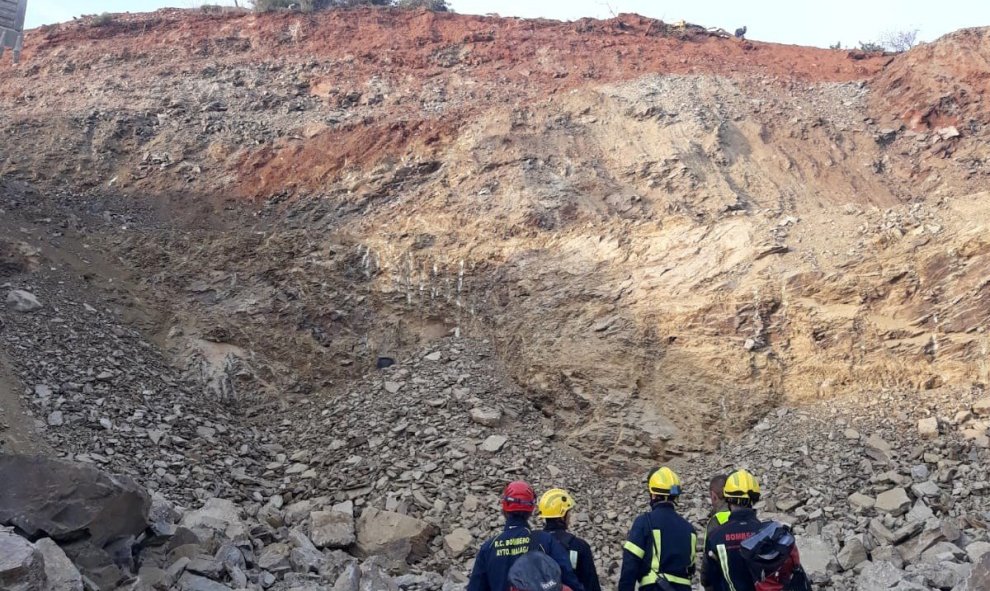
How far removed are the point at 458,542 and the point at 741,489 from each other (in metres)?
3.76

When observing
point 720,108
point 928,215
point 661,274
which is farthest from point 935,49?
point 661,274

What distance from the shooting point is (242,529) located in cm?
722

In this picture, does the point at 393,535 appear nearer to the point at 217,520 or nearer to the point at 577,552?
the point at 217,520

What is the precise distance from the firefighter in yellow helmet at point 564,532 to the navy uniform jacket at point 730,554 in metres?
0.75

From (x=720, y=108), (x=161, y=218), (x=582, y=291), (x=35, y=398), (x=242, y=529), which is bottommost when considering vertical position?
(x=242, y=529)

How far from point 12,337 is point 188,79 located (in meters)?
9.52

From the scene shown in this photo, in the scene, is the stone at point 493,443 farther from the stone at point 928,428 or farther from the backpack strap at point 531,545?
the backpack strap at point 531,545

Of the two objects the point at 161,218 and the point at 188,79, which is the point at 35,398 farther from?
the point at 188,79

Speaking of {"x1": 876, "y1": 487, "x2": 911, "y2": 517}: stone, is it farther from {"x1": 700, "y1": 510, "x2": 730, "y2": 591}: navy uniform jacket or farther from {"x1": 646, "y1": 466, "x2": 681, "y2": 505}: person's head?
{"x1": 646, "y1": 466, "x2": 681, "y2": 505}: person's head

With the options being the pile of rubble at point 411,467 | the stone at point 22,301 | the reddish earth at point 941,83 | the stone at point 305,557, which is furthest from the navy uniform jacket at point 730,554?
the reddish earth at point 941,83

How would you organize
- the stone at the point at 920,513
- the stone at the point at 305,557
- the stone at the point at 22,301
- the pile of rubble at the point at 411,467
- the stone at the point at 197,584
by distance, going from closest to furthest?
1. the stone at the point at 197,584
2. the pile of rubble at the point at 411,467
3. the stone at the point at 305,557
4. the stone at the point at 920,513
5. the stone at the point at 22,301

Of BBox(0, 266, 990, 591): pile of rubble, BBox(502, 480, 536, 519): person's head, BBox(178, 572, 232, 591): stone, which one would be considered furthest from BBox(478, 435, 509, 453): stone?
BBox(502, 480, 536, 519): person's head

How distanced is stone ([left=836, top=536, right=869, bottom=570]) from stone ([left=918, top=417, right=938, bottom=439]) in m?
1.74

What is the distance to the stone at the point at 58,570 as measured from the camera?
4.73 meters
